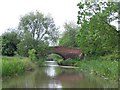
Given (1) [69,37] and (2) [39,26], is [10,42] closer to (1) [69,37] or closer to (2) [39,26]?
(2) [39,26]

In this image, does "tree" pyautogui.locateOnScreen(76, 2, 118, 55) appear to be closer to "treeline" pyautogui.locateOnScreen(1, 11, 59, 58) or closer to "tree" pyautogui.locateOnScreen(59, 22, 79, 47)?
"treeline" pyautogui.locateOnScreen(1, 11, 59, 58)

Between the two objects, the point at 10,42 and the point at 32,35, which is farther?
the point at 32,35

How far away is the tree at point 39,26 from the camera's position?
Answer: 4566 centimetres

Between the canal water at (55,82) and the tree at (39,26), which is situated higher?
the tree at (39,26)

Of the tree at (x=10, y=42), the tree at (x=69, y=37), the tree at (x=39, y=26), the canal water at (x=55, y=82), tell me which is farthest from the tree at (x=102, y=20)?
the tree at (x=69, y=37)

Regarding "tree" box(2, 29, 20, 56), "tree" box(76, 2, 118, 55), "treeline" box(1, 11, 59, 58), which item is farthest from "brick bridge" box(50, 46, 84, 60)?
"tree" box(76, 2, 118, 55)

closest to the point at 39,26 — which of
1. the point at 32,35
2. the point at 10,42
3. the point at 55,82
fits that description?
the point at 32,35

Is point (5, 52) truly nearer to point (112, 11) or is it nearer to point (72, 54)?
point (72, 54)

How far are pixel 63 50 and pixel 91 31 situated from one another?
3184 cm

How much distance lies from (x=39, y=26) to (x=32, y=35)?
227 cm

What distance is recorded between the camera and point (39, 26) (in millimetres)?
46156

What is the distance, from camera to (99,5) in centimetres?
1555

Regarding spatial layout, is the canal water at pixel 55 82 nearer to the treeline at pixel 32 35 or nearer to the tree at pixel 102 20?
the tree at pixel 102 20

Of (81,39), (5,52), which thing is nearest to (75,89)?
(81,39)
